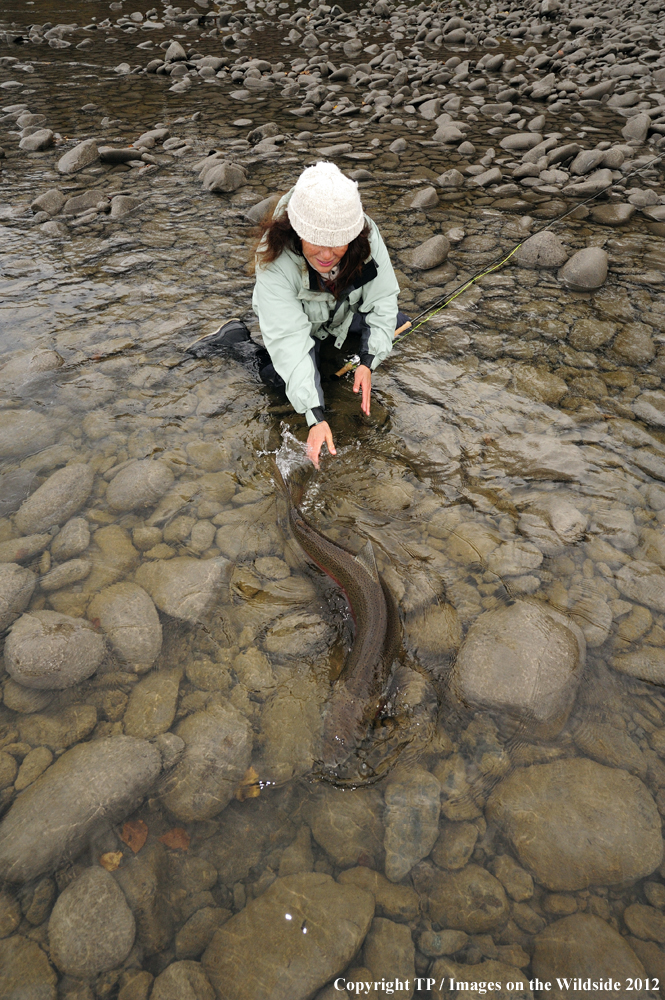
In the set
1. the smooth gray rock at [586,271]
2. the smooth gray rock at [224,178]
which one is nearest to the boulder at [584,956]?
the smooth gray rock at [586,271]

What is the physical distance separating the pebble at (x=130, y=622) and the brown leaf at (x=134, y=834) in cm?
77

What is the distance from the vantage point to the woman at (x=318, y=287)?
9.75ft

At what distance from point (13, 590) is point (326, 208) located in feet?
9.28

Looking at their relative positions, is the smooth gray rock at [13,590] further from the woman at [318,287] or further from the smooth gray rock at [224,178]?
the smooth gray rock at [224,178]

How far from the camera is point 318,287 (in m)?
3.78

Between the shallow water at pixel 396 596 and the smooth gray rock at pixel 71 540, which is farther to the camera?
the smooth gray rock at pixel 71 540

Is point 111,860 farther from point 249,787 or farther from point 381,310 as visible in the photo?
point 381,310

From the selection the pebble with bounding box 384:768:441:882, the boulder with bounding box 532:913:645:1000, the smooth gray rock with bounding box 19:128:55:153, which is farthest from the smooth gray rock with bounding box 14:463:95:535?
the smooth gray rock with bounding box 19:128:55:153

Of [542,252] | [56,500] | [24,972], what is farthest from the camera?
[542,252]

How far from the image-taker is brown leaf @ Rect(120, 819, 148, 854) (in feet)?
8.25

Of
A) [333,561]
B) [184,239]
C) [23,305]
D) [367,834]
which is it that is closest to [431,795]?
[367,834]

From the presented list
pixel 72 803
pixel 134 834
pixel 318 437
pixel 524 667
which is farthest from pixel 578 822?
pixel 318 437

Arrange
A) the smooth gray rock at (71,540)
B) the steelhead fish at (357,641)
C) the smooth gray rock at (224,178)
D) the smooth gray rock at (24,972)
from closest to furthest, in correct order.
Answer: the smooth gray rock at (24,972)
the steelhead fish at (357,641)
the smooth gray rock at (71,540)
the smooth gray rock at (224,178)

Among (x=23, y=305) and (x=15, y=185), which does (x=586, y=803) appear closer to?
(x=23, y=305)
